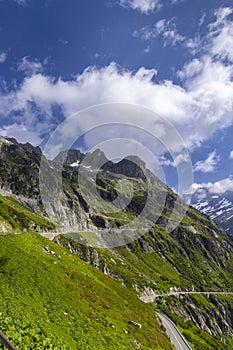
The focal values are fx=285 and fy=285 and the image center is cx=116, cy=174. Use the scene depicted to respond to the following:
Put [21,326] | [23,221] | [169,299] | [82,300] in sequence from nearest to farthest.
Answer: [21,326]
[82,300]
[23,221]
[169,299]

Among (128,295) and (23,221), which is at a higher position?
(23,221)

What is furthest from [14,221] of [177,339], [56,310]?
[56,310]

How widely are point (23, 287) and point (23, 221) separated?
3576 inches

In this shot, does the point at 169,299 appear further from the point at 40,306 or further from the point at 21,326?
the point at 21,326

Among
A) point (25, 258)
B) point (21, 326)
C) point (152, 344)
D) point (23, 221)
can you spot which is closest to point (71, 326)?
point (21, 326)

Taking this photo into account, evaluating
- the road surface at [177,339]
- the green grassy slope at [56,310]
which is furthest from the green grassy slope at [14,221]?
the road surface at [177,339]

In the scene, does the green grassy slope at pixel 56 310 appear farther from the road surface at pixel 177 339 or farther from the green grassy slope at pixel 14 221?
the green grassy slope at pixel 14 221

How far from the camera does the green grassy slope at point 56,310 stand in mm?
26516

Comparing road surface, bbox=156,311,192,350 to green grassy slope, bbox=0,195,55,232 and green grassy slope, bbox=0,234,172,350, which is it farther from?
green grassy slope, bbox=0,195,55,232

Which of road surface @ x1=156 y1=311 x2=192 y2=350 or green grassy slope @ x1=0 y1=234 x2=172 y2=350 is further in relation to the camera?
road surface @ x1=156 y1=311 x2=192 y2=350

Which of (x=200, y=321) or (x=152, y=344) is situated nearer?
(x=152, y=344)

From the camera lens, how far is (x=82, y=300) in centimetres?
4866

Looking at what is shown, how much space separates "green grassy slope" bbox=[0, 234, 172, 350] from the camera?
26516 millimetres

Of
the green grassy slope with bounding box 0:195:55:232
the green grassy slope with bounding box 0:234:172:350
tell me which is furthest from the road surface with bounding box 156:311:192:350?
the green grassy slope with bounding box 0:195:55:232
